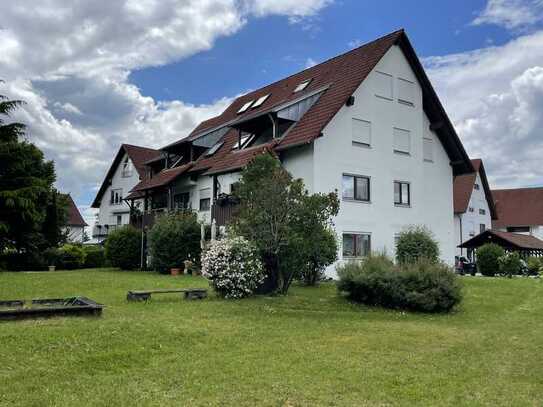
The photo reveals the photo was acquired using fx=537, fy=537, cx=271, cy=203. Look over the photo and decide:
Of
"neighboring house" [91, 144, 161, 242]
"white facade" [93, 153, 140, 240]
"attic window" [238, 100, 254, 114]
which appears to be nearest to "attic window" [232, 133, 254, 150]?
"attic window" [238, 100, 254, 114]

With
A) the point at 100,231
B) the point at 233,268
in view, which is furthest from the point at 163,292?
the point at 100,231

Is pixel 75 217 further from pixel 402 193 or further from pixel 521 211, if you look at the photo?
pixel 521 211

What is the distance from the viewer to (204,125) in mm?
38312

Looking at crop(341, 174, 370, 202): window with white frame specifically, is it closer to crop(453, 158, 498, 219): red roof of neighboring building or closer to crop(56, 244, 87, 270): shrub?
crop(56, 244, 87, 270): shrub

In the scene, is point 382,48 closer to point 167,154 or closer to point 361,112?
point 361,112

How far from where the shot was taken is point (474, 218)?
47156 mm

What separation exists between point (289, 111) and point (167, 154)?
1156 cm

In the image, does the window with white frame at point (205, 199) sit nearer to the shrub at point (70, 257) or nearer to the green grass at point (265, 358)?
the shrub at point (70, 257)

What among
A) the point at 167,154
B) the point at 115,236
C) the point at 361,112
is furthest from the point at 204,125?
the point at 361,112

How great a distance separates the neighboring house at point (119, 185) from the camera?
48.1 meters

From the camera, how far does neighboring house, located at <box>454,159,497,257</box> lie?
45.3m

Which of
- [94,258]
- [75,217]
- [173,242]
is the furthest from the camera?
[75,217]

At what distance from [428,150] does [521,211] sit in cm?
3170

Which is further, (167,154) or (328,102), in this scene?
(167,154)
